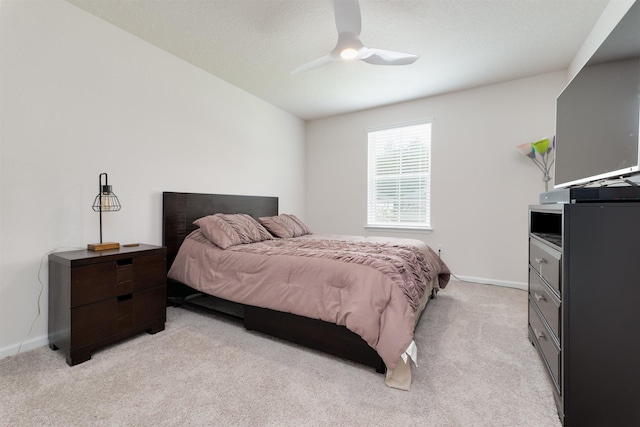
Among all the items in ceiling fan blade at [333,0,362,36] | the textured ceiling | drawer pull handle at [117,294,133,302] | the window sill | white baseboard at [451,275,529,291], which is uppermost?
the textured ceiling

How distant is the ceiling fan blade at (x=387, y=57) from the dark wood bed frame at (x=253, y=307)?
1.99m

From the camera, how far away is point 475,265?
3611 millimetres

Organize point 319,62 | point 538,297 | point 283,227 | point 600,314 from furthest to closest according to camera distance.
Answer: point 283,227 < point 319,62 < point 538,297 < point 600,314

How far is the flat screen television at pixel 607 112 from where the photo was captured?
4.05ft

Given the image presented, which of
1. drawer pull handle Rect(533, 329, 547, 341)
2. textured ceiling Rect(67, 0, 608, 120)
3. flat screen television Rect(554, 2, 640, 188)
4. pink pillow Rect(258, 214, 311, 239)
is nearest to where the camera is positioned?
flat screen television Rect(554, 2, 640, 188)

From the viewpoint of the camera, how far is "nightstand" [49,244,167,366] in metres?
1.74

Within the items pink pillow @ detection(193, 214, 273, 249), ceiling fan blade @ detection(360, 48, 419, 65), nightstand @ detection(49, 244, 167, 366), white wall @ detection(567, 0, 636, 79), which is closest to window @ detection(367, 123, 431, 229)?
white wall @ detection(567, 0, 636, 79)

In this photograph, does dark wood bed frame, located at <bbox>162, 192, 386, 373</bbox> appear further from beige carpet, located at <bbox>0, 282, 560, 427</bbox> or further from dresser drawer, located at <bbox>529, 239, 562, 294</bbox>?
dresser drawer, located at <bbox>529, 239, 562, 294</bbox>

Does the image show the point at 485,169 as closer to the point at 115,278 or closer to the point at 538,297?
the point at 538,297

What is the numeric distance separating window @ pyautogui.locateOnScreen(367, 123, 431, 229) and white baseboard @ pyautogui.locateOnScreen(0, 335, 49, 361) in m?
3.68

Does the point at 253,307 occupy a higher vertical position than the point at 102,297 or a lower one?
lower

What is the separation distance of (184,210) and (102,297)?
47.2 inches

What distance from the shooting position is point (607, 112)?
1.42 metres

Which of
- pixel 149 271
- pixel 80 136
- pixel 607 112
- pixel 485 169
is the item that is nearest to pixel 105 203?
pixel 80 136
